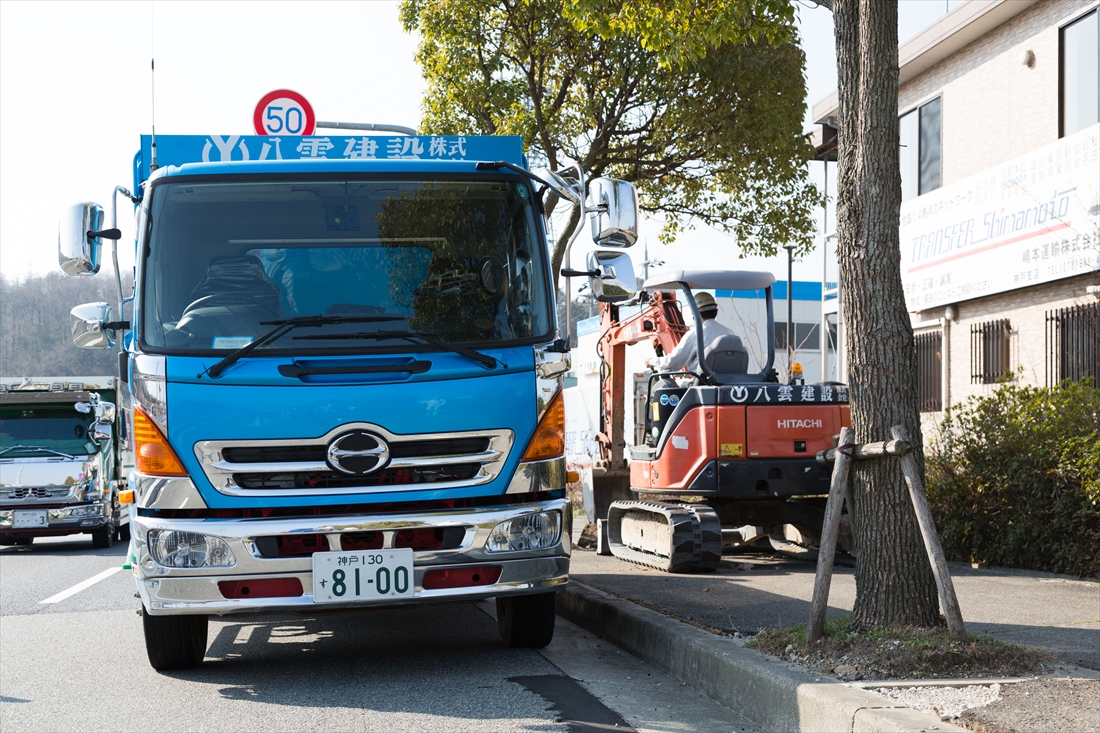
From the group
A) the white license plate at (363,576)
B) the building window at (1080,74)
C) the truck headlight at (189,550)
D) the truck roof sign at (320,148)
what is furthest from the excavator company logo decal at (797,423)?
the building window at (1080,74)

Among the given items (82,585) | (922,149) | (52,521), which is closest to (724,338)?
(82,585)

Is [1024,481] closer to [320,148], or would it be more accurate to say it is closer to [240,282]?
[320,148]

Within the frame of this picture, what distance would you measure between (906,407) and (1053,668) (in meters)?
1.34

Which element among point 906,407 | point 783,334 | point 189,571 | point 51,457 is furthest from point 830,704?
point 783,334

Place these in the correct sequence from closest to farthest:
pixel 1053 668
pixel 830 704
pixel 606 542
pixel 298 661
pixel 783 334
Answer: pixel 830 704, pixel 1053 668, pixel 298 661, pixel 606 542, pixel 783 334

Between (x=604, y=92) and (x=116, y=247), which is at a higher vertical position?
(x=604, y=92)

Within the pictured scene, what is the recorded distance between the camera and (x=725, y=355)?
10805 millimetres

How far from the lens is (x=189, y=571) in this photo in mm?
5551

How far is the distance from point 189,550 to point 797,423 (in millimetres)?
6199

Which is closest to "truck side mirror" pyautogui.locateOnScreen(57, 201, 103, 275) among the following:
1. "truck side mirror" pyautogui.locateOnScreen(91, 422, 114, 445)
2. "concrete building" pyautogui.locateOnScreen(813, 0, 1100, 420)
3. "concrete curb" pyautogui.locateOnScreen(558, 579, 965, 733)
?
"concrete curb" pyautogui.locateOnScreen(558, 579, 965, 733)

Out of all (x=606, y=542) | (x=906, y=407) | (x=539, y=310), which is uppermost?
(x=539, y=310)

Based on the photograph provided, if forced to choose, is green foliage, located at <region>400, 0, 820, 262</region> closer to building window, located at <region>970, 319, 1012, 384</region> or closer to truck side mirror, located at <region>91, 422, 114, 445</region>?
building window, located at <region>970, 319, 1012, 384</region>

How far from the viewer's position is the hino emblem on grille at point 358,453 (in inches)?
221

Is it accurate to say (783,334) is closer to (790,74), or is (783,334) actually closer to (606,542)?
(790,74)
